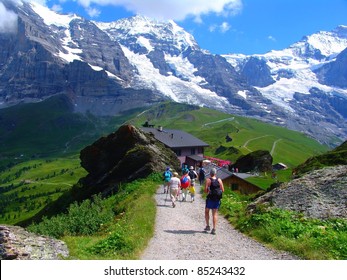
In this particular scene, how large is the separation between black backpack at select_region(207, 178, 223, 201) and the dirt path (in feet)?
6.59

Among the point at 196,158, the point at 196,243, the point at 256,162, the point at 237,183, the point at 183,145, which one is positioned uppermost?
the point at 183,145

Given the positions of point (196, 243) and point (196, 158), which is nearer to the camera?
point (196, 243)

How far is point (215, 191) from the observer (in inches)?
850

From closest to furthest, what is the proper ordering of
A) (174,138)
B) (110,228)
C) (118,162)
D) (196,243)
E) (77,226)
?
(196,243)
(110,228)
(77,226)
(118,162)
(174,138)

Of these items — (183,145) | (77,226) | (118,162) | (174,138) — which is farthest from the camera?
(174,138)

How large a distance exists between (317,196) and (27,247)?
18029 millimetres

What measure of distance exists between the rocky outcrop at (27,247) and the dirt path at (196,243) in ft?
12.1

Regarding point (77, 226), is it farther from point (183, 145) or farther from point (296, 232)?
point (183, 145)

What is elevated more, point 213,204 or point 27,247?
Result: point 213,204

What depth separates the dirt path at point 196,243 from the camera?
16.5 m

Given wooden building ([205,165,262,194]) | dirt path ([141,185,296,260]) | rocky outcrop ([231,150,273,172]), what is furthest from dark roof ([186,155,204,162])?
dirt path ([141,185,296,260])

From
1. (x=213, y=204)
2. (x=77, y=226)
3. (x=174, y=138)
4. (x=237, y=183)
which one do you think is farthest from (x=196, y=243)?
(x=174, y=138)
